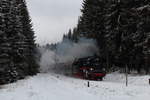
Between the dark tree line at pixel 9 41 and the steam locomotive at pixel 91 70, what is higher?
the dark tree line at pixel 9 41

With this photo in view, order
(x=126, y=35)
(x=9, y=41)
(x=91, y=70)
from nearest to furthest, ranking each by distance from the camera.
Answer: (x=9, y=41) < (x=91, y=70) < (x=126, y=35)

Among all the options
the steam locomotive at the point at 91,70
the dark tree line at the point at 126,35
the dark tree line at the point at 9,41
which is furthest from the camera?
the steam locomotive at the point at 91,70

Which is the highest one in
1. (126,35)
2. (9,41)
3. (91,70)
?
(126,35)

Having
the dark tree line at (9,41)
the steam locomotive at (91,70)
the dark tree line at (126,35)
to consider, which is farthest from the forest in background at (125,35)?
the dark tree line at (9,41)

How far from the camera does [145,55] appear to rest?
104 feet

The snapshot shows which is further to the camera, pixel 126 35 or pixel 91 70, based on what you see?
pixel 126 35

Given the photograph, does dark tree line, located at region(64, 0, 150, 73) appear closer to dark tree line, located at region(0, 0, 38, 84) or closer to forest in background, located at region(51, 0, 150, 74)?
forest in background, located at region(51, 0, 150, 74)

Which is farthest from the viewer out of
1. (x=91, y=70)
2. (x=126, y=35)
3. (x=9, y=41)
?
(x=126, y=35)

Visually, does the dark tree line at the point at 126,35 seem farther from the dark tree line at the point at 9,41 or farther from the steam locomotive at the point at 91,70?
the dark tree line at the point at 9,41

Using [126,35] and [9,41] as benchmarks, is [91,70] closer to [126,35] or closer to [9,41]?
[126,35]

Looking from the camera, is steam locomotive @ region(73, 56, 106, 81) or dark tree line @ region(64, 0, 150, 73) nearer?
dark tree line @ region(64, 0, 150, 73)

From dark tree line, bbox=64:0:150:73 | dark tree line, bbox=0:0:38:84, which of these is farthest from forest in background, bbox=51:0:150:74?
dark tree line, bbox=0:0:38:84

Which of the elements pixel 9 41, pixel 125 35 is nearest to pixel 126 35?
pixel 125 35

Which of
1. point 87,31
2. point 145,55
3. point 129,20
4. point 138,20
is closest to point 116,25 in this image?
point 129,20
